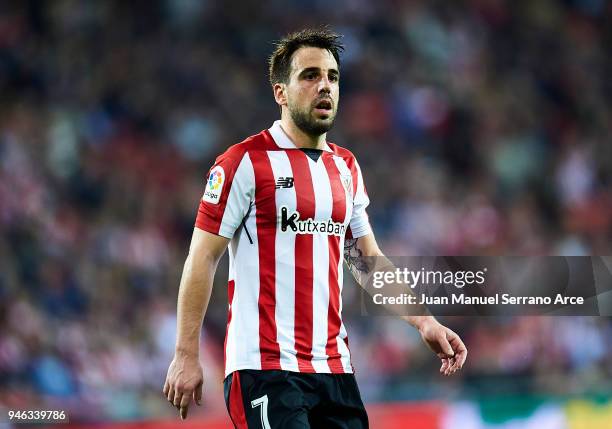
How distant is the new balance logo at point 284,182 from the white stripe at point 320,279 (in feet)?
0.30

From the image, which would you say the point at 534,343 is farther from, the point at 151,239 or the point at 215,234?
the point at 215,234

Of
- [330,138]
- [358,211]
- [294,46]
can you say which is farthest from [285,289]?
[330,138]

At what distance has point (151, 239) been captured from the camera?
27.0 feet

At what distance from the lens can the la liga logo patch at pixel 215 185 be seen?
3.12m

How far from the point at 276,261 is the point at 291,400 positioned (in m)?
0.44

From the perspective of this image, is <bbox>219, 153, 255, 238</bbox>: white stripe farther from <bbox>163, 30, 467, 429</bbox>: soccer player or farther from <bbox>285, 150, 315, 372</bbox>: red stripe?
<bbox>285, 150, 315, 372</bbox>: red stripe

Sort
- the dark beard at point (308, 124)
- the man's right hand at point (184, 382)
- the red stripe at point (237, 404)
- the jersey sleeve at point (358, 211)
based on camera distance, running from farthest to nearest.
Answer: the jersey sleeve at point (358, 211) → the dark beard at point (308, 124) → the red stripe at point (237, 404) → the man's right hand at point (184, 382)

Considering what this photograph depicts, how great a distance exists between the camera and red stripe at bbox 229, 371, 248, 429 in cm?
305

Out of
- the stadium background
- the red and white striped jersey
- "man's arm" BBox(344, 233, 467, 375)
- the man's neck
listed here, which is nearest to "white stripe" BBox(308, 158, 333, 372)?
the red and white striped jersey

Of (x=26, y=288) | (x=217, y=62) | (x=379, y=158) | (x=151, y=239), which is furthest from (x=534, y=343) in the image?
(x=217, y=62)

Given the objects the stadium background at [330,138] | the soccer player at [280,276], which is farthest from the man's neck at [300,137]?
the stadium background at [330,138]

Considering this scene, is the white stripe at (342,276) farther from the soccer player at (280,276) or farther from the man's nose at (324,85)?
the man's nose at (324,85)

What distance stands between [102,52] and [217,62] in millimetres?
1148

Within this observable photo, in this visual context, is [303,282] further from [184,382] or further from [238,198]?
[184,382]
